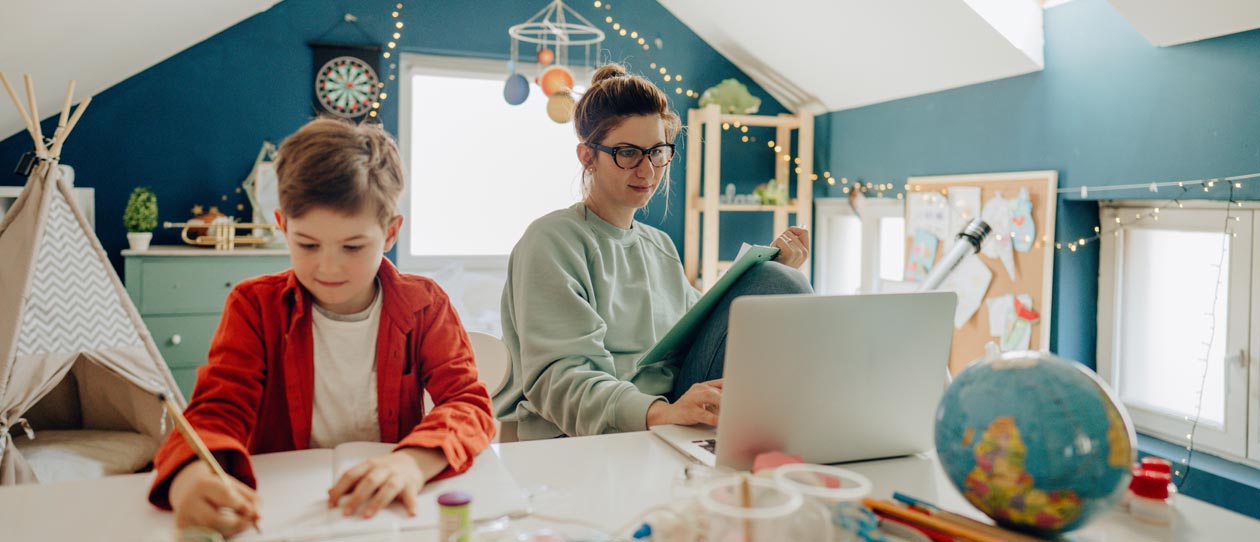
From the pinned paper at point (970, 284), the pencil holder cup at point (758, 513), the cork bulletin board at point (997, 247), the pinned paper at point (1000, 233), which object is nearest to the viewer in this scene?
the pencil holder cup at point (758, 513)

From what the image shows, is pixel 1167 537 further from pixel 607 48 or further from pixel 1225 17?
pixel 607 48

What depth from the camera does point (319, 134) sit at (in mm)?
1117

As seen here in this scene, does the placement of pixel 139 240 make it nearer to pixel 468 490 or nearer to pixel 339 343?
pixel 339 343

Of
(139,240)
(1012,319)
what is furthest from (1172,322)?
(139,240)

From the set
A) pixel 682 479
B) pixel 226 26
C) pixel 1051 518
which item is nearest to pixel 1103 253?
pixel 1051 518

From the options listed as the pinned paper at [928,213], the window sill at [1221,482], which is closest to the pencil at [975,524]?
the window sill at [1221,482]

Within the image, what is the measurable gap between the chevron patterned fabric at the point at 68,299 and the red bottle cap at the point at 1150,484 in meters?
2.54

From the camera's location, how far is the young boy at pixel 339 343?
1.04 m

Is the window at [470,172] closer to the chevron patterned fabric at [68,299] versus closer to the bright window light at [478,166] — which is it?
the bright window light at [478,166]

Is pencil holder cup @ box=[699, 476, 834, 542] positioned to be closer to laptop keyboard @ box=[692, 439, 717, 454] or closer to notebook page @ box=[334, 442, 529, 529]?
notebook page @ box=[334, 442, 529, 529]

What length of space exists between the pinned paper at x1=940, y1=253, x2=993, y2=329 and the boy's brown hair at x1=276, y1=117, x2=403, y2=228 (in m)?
2.40

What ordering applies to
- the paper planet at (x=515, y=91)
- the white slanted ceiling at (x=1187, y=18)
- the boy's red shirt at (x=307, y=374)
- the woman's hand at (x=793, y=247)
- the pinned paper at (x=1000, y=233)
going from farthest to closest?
the paper planet at (x=515, y=91), the pinned paper at (x=1000, y=233), the white slanted ceiling at (x=1187, y=18), the woman's hand at (x=793, y=247), the boy's red shirt at (x=307, y=374)

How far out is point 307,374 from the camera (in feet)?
3.72

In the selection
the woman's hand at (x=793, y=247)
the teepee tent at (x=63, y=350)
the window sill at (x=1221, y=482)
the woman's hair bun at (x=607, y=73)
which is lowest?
the window sill at (x=1221, y=482)
